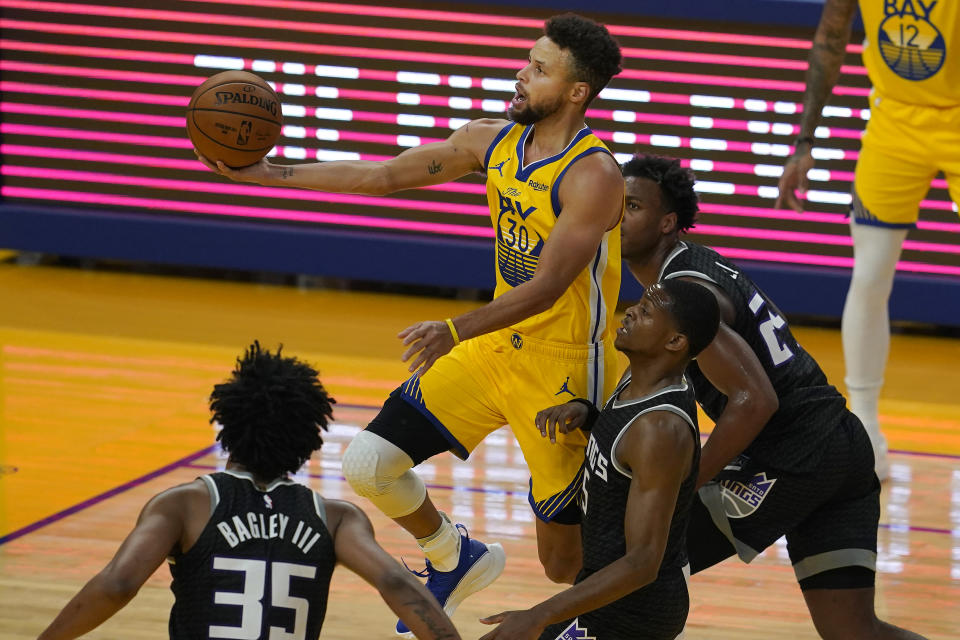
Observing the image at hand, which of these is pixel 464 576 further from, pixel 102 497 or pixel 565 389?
pixel 102 497

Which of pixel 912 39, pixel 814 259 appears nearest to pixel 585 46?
pixel 912 39

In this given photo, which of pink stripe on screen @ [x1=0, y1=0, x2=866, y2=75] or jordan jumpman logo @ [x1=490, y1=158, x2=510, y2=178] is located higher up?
jordan jumpman logo @ [x1=490, y1=158, x2=510, y2=178]

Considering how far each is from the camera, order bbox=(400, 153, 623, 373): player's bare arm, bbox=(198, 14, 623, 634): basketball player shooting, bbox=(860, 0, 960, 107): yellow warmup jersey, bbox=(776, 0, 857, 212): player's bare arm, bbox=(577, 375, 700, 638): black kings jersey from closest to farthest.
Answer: bbox=(577, 375, 700, 638): black kings jersey → bbox=(400, 153, 623, 373): player's bare arm → bbox=(198, 14, 623, 634): basketball player shooting → bbox=(860, 0, 960, 107): yellow warmup jersey → bbox=(776, 0, 857, 212): player's bare arm

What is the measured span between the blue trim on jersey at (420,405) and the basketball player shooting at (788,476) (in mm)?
788

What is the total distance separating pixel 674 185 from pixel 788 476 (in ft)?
2.82

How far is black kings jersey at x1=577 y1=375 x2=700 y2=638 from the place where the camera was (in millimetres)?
3365

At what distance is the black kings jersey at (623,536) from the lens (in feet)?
11.0

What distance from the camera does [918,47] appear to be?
20.1 feet

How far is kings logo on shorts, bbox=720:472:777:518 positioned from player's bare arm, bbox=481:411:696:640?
0.70 meters

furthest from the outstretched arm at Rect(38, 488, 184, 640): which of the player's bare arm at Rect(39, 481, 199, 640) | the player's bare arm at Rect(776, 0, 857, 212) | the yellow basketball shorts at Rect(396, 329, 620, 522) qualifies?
the player's bare arm at Rect(776, 0, 857, 212)

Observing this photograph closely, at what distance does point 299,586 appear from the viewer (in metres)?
2.93

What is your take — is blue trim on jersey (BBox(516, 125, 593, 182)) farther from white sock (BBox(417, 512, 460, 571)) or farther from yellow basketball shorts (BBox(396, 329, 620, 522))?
white sock (BBox(417, 512, 460, 571))

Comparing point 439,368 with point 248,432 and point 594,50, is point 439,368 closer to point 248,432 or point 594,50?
point 594,50

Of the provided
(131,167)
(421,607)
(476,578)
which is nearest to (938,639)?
(476,578)
